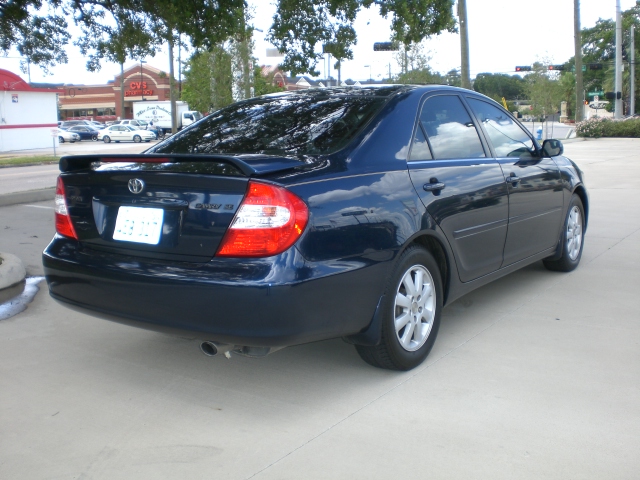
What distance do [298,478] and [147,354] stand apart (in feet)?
5.77

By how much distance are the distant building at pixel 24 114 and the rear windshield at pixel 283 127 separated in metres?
34.4

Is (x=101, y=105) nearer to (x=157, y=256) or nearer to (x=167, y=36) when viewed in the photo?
(x=167, y=36)

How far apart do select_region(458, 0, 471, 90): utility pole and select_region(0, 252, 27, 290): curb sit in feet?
71.9

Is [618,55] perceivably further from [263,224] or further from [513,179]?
[263,224]

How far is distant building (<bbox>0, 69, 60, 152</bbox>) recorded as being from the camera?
35.3 metres

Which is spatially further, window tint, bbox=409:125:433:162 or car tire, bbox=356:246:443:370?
window tint, bbox=409:125:433:162

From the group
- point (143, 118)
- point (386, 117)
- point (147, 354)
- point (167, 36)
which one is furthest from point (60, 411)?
point (143, 118)

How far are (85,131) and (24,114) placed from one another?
13.3 m

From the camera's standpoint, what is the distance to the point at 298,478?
2.81 meters

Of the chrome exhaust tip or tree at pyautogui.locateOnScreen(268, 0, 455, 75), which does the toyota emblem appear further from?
tree at pyautogui.locateOnScreen(268, 0, 455, 75)

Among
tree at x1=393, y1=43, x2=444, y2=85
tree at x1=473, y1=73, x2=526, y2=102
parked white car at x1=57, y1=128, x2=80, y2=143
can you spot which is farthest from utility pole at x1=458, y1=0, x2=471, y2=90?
tree at x1=473, y1=73, x2=526, y2=102

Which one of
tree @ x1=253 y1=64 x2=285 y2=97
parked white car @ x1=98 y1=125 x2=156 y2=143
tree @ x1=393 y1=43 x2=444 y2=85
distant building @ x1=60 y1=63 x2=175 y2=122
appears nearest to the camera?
tree @ x1=393 y1=43 x2=444 y2=85

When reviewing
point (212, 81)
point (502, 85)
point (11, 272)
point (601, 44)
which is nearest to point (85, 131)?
point (212, 81)

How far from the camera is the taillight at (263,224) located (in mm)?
3090
